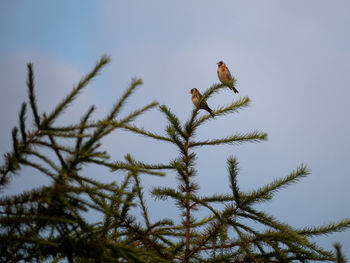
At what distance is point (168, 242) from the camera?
3223 millimetres

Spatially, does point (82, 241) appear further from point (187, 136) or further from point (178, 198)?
point (187, 136)

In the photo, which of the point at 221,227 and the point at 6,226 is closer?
the point at 6,226

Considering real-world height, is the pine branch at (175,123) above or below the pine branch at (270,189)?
above

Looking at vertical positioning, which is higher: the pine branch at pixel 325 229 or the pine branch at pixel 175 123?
the pine branch at pixel 175 123

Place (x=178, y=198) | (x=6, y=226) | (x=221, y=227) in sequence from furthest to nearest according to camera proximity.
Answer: (x=178, y=198)
(x=221, y=227)
(x=6, y=226)

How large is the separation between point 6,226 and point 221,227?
5.17 feet

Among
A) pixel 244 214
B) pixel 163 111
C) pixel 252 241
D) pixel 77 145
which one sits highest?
pixel 163 111

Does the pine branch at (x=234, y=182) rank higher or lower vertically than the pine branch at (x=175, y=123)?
lower

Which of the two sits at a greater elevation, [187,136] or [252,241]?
[187,136]

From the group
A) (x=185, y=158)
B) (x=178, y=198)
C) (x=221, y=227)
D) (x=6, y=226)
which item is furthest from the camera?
(x=185, y=158)

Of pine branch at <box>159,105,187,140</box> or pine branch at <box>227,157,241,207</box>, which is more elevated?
pine branch at <box>159,105,187,140</box>

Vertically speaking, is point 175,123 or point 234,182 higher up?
point 175,123

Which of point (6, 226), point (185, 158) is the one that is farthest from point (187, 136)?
point (6, 226)

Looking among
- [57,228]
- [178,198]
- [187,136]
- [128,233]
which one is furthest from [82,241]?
[187,136]
